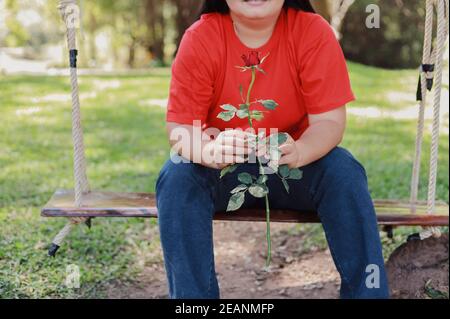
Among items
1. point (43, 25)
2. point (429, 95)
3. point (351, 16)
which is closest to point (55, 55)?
point (43, 25)

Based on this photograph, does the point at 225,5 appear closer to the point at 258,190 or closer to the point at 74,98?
the point at 74,98

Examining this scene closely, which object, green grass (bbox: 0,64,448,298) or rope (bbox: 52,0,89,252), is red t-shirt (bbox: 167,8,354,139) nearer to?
rope (bbox: 52,0,89,252)

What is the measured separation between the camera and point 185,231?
177 centimetres

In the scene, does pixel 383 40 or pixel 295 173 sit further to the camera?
pixel 383 40

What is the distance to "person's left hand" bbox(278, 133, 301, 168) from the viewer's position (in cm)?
182

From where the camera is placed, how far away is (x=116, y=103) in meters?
6.29

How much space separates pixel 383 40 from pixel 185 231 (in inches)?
416

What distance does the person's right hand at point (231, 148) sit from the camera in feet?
5.80

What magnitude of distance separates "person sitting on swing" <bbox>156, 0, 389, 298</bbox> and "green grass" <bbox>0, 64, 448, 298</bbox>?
2.81 ft

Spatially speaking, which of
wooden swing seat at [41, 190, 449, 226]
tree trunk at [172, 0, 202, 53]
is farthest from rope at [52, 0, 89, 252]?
tree trunk at [172, 0, 202, 53]

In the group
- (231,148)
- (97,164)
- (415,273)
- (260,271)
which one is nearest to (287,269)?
(260,271)

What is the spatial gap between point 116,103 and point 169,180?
460 cm

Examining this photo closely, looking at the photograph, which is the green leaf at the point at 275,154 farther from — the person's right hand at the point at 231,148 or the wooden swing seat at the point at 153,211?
the wooden swing seat at the point at 153,211

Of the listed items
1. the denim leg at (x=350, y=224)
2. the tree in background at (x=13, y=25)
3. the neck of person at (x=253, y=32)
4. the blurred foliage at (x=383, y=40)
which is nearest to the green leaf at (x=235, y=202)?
the denim leg at (x=350, y=224)
